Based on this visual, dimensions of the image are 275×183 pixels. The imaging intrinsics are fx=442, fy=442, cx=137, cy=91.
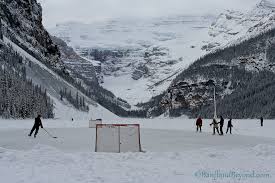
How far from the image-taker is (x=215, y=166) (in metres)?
18.9

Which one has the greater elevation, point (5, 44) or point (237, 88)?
point (5, 44)

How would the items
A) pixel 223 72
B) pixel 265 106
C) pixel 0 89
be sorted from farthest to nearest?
pixel 223 72, pixel 265 106, pixel 0 89

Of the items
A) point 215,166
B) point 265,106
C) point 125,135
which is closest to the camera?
point 215,166

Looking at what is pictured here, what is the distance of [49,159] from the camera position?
64.1 feet

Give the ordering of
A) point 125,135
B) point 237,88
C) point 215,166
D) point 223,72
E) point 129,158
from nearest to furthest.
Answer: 1. point 215,166
2. point 129,158
3. point 125,135
4. point 237,88
5. point 223,72

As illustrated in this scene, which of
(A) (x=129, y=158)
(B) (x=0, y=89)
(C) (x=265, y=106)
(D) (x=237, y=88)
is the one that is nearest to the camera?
(A) (x=129, y=158)

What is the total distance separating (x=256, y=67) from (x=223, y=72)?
1654 cm

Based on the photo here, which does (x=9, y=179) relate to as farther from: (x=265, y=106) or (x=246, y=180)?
(x=265, y=106)

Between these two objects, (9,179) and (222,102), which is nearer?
(9,179)

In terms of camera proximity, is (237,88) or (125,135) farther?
(237,88)

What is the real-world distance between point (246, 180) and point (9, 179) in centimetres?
805

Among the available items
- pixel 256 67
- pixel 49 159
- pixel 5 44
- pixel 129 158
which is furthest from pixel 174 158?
pixel 256 67

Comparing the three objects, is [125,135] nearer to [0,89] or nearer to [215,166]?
[215,166]

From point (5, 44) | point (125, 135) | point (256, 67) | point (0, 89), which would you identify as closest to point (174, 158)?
point (125, 135)
